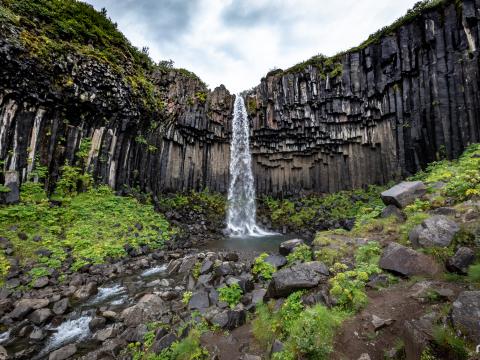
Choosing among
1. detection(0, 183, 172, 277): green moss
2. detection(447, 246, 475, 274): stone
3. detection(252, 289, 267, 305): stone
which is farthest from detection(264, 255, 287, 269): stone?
detection(0, 183, 172, 277): green moss

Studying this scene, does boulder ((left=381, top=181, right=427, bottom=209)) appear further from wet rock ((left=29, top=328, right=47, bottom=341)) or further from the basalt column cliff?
the basalt column cliff

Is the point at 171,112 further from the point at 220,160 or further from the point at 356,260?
the point at 356,260

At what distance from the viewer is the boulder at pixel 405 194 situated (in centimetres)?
852

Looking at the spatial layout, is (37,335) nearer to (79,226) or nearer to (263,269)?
(263,269)

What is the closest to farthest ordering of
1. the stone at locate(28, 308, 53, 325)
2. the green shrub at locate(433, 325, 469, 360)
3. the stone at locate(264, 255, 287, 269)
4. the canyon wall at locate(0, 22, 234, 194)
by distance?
the green shrub at locate(433, 325, 469, 360), the stone at locate(28, 308, 53, 325), the stone at locate(264, 255, 287, 269), the canyon wall at locate(0, 22, 234, 194)

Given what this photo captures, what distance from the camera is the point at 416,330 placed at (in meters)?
2.98

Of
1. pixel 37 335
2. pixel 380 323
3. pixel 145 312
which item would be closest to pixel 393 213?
pixel 380 323

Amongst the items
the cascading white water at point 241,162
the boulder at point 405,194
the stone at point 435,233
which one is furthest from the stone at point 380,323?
the cascading white water at point 241,162

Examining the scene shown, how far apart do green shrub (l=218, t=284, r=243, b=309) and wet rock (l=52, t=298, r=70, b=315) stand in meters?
4.90

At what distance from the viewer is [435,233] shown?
5281 millimetres

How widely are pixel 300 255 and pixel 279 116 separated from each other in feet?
71.2

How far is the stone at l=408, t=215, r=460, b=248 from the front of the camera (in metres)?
5.07

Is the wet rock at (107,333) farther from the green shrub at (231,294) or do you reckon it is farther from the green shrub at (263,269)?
the green shrub at (263,269)

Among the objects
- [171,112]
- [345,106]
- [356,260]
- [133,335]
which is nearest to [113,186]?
[171,112]
